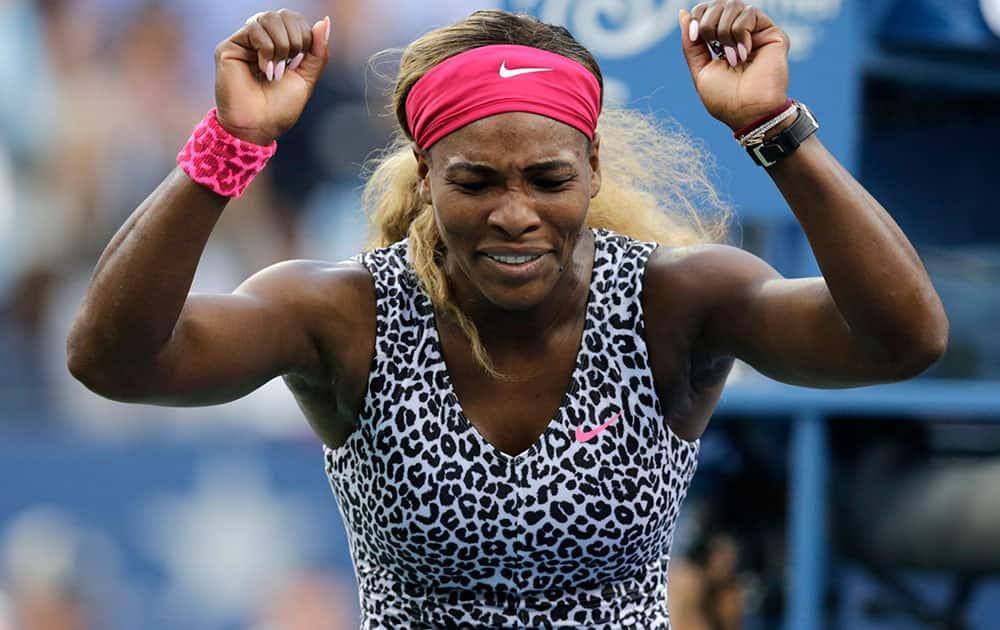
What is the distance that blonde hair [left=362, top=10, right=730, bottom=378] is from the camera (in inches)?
95.4

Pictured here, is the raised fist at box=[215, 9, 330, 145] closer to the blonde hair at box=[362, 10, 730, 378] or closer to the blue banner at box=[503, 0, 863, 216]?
the blonde hair at box=[362, 10, 730, 378]

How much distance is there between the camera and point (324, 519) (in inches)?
209

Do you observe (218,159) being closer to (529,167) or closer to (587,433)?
(529,167)

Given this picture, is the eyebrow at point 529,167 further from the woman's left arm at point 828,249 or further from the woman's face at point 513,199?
the woman's left arm at point 828,249

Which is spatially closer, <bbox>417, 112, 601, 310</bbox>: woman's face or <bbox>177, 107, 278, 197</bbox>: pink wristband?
<bbox>177, 107, 278, 197</bbox>: pink wristband

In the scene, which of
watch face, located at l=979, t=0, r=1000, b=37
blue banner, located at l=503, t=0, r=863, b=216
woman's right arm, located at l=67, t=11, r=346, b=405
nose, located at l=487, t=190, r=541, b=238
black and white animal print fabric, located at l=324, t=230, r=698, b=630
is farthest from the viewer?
watch face, located at l=979, t=0, r=1000, b=37

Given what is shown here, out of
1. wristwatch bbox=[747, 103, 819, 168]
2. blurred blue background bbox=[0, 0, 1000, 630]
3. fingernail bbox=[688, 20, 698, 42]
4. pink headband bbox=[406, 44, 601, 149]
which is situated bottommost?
blurred blue background bbox=[0, 0, 1000, 630]

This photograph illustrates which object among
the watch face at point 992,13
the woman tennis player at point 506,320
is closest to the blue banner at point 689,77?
the watch face at point 992,13

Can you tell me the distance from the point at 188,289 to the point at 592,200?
0.83 m

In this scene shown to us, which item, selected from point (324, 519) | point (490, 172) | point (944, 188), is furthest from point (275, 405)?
point (490, 172)

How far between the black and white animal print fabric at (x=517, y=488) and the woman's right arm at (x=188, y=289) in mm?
254

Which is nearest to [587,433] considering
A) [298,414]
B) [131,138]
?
[298,414]

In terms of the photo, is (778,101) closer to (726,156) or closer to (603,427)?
(603,427)

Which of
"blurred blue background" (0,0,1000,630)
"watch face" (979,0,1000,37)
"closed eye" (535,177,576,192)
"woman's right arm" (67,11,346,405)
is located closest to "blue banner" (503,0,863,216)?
"blurred blue background" (0,0,1000,630)
